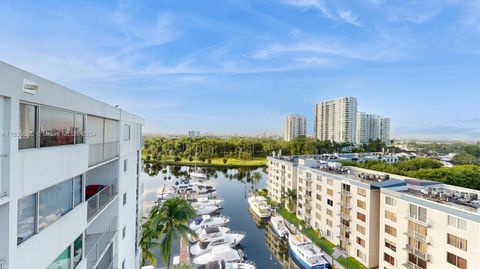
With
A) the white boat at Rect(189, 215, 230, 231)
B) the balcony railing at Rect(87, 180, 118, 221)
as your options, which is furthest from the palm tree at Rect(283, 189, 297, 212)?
the balcony railing at Rect(87, 180, 118, 221)

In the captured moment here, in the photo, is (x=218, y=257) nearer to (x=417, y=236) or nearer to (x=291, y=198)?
(x=417, y=236)

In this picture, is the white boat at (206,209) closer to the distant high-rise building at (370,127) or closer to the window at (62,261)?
the window at (62,261)

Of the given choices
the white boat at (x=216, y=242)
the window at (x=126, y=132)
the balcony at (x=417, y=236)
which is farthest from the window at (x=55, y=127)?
the white boat at (x=216, y=242)

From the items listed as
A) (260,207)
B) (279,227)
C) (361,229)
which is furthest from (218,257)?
(260,207)

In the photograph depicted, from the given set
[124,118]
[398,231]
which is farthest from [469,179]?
[124,118]

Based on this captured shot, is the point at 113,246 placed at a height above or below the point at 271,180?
above

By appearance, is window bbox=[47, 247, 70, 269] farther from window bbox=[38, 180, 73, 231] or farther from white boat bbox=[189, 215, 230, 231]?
white boat bbox=[189, 215, 230, 231]

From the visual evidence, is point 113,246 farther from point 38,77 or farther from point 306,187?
point 306,187
